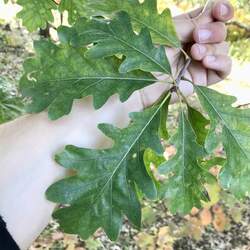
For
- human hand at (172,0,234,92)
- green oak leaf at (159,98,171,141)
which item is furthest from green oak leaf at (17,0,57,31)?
green oak leaf at (159,98,171,141)

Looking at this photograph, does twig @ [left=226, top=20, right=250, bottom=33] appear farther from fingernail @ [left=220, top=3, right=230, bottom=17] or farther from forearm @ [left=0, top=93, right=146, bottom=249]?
forearm @ [left=0, top=93, right=146, bottom=249]

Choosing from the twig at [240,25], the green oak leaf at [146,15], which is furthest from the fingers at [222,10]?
the twig at [240,25]

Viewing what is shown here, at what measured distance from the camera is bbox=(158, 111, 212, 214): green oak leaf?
2.75 feet

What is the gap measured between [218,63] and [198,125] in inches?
8.0

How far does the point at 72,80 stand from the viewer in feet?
2.79

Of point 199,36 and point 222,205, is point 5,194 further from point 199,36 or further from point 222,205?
point 222,205

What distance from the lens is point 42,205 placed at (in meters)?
0.88

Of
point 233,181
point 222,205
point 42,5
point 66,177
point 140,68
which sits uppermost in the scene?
point 42,5

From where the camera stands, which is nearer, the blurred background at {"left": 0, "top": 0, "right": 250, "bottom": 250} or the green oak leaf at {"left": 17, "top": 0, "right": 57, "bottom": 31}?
the green oak leaf at {"left": 17, "top": 0, "right": 57, "bottom": 31}

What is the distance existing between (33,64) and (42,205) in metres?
0.25

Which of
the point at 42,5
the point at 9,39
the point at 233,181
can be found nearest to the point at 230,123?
the point at 233,181

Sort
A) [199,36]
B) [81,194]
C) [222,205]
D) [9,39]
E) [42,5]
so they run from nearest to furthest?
[81,194], [199,36], [42,5], [222,205], [9,39]

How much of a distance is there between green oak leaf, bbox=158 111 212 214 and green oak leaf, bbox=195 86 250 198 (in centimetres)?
4

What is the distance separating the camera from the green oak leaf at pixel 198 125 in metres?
0.88
